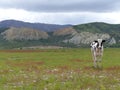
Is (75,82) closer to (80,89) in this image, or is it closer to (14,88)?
(80,89)

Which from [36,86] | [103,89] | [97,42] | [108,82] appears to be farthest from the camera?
[97,42]

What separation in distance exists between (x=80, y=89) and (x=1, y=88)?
19.0 ft

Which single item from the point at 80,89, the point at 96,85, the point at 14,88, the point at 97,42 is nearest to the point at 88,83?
the point at 96,85

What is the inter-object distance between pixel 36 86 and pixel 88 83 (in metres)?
4.27

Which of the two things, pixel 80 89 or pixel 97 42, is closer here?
pixel 80 89

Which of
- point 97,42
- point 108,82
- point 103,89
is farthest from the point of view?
point 97,42

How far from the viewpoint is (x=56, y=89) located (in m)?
22.7

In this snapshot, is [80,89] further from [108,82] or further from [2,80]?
[2,80]

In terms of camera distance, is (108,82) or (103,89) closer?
(103,89)

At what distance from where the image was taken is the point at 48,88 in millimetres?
23062

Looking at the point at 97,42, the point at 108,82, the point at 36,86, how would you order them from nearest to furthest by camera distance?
the point at 36,86
the point at 108,82
the point at 97,42

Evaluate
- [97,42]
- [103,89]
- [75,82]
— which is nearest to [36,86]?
[75,82]

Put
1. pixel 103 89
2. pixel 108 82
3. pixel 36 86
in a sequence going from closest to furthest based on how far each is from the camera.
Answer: pixel 103 89 → pixel 36 86 → pixel 108 82

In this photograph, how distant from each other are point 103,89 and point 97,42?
22995 mm
